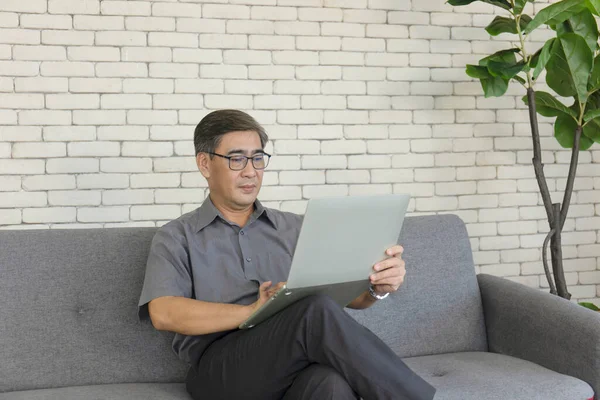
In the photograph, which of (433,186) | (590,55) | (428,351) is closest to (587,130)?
(590,55)

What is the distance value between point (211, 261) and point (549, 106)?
6.54 ft

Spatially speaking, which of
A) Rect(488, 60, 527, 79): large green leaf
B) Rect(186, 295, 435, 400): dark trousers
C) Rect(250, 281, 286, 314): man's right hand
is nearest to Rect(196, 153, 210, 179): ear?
Rect(250, 281, 286, 314): man's right hand

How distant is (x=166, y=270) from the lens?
243cm

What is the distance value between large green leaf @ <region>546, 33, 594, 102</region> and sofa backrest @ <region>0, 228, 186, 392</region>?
2.04 meters

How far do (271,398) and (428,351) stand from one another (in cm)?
94

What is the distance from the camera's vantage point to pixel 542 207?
418 centimetres

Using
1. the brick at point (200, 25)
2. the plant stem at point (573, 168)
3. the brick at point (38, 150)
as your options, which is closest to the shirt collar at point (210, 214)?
the brick at point (38, 150)

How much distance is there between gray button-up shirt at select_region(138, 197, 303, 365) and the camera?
2434 millimetres

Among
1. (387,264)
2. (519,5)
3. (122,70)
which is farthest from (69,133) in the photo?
(519,5)

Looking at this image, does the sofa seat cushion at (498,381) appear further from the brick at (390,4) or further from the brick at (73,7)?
the brick at (73,7)

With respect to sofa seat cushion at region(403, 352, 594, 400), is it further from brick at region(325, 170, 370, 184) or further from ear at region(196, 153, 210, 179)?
brick at region(325, 170, 370, 184)

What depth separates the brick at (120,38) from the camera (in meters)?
3.50

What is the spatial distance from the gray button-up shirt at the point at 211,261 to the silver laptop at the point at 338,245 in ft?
0.85

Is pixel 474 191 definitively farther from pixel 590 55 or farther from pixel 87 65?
pixel 87 65
